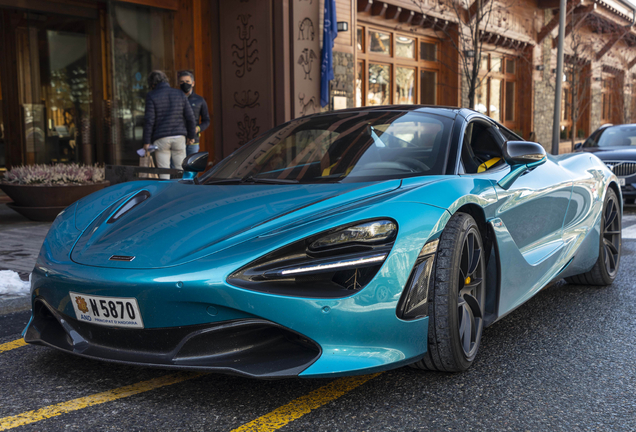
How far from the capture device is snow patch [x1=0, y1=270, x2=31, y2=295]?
4269mm

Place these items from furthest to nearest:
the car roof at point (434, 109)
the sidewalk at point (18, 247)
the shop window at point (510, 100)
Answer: the shop window at point (510, 100), the sidewalk at point (18, 247), the car roof at point (434, 109)

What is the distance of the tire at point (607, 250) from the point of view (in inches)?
180

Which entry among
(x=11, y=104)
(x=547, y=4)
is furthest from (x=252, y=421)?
(x=547, y=4)

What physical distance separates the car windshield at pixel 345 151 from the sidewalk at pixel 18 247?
1582mm

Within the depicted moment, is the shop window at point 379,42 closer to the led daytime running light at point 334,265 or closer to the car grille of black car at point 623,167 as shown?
the car grille of black car at point 623,167

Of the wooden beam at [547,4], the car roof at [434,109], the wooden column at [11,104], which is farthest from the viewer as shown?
the wooden beam at [547,4]

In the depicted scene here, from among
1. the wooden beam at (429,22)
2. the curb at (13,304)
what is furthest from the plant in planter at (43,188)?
the wooden beam at (429,22)

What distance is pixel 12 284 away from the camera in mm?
4355

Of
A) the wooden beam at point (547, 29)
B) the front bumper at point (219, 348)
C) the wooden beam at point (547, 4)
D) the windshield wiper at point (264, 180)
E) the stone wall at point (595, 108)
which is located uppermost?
the wooden beam at point (547, 4)

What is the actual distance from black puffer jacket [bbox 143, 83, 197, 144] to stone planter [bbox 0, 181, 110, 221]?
116 cm

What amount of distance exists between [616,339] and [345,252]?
73.0 inches

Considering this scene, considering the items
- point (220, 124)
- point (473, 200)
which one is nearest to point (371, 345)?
point (473, 200)

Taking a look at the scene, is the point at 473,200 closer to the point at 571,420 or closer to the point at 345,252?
the point at 345,252

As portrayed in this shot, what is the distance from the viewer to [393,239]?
2.44 m
